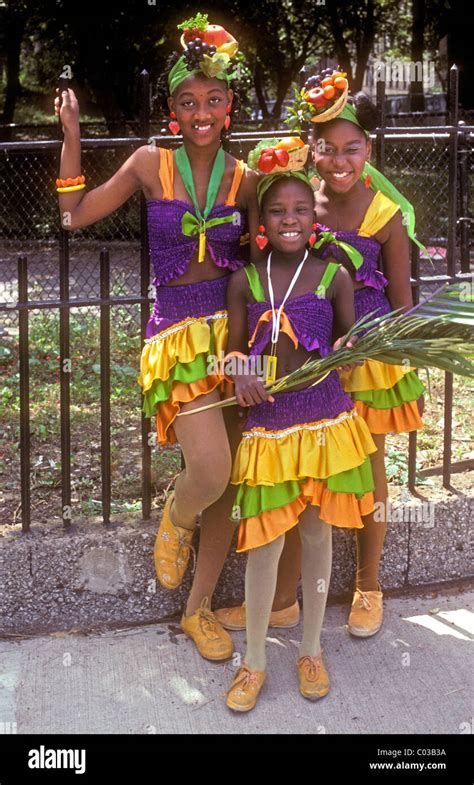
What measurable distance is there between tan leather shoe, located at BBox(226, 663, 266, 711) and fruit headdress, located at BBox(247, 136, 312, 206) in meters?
1.49

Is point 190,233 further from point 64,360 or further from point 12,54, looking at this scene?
point 12,54

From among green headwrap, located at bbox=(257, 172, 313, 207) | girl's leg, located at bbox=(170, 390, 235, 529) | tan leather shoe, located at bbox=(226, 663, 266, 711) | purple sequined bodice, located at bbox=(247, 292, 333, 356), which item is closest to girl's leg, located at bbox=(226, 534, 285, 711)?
tan leather shoe, located at bbox=(226, 663, 266, 711)

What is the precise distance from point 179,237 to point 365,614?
4.87ft

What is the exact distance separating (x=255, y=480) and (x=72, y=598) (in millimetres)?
959

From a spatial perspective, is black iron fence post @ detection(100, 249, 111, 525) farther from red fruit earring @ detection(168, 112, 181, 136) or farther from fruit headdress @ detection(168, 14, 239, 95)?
fruit headdress @ detection(168, 14, 239, 95)

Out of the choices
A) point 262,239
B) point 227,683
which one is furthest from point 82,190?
point 227,683

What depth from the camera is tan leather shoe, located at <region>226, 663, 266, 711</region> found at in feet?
9.82

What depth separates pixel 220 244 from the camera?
3154mm

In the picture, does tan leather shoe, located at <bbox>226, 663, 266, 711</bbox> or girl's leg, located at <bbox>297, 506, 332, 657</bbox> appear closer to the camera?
tan leather shoe, located at <bbox>226, 663, 266, 711</bbox>

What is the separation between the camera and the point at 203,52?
9.77 ft

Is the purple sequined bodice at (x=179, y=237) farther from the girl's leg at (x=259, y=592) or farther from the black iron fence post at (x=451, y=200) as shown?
the black iron fence post at (x=451, y=200)

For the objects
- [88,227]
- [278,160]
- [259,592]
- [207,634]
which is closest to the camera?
[278,160]

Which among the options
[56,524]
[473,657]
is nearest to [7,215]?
[56,524]
